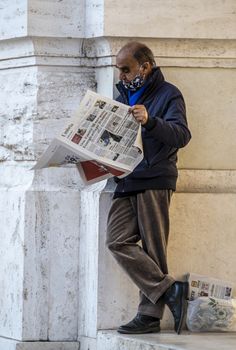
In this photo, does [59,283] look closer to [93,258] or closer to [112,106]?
[93,258]

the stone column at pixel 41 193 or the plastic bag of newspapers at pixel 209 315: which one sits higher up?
the stone column at pixel 41 193

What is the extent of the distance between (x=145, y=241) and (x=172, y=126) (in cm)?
73

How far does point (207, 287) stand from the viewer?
7203mm

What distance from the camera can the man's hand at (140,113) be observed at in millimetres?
6520

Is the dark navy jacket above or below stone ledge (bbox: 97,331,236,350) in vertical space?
above

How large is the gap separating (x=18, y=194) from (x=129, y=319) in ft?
3.41

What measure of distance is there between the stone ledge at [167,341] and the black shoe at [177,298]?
0.14 meters

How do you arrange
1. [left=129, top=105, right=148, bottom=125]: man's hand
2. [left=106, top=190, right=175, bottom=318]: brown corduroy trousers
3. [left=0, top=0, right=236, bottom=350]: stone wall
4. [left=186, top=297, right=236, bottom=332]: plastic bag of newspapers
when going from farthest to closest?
[left=0, top=0, right=236, bottom=350]: stone wall, [left=186, top=297, right=236, bottom=332]: plastic bag of newspapers, [left=106, top=190, right=175, bottom=318]: brown corduroy trousers, [left=129, top=105, right=148, bottom=125]: man's hand

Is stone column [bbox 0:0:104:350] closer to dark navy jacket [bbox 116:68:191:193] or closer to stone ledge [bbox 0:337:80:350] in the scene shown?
stone ledge [bbox 0:337:80:350]

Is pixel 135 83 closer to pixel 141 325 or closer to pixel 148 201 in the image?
pixel 148 201

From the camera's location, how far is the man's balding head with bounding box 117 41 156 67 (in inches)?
267

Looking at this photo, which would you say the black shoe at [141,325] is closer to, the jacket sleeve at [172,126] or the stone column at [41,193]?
the stone column at [41,193]

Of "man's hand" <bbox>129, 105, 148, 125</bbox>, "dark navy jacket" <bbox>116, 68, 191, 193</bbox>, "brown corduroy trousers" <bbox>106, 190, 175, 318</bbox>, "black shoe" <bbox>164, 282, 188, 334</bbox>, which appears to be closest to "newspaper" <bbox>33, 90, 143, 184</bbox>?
"man's hand" <bbox>129, 105, 148, 125</bbox>

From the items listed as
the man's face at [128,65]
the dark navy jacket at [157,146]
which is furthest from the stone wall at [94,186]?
the man's face at [128,65]
